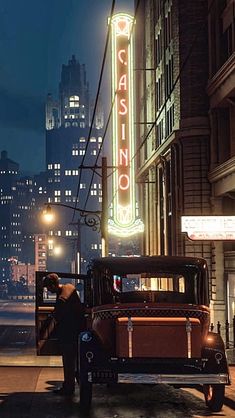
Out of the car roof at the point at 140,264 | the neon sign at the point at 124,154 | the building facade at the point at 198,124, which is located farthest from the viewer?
the neon sign at the point at 124,154

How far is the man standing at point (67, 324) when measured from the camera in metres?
11.7

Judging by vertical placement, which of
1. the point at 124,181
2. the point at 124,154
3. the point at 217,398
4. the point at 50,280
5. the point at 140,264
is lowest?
the point at 217,398

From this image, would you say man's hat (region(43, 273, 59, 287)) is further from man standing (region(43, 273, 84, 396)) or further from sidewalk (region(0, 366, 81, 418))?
sidewalk (region(0, 366, 81, 418))

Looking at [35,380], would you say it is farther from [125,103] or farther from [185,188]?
[125,103]

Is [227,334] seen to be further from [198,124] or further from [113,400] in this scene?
[113,400]

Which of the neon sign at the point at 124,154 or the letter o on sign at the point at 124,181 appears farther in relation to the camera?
the letter o on sign at the point at 124,181

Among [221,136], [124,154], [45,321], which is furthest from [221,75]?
[45,321]

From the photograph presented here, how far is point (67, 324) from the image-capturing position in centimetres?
1178

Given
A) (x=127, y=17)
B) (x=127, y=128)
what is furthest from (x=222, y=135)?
(x=127, y=17)

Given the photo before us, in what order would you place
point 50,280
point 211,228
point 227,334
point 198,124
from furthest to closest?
point 198,124
point 227,334
point 211,228
point 50,280

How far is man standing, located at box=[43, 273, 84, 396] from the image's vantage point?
11664 mm

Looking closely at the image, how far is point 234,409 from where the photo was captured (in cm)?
1075

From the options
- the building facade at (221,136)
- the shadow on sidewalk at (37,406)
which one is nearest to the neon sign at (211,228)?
the building facade at (221,136)

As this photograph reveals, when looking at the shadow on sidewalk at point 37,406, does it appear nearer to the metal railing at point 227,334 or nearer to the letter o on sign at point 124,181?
the metal railing at point 227,334
